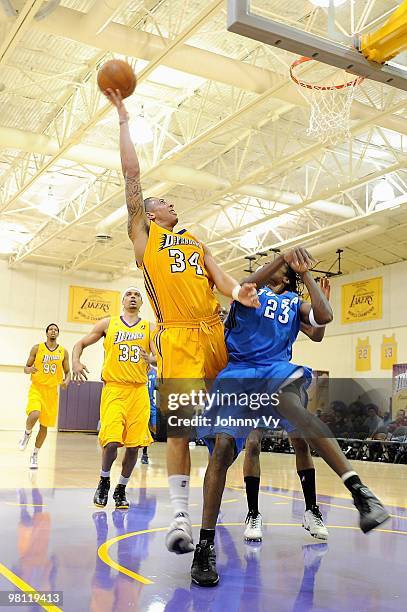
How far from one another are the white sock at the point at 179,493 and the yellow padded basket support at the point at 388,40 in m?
3.01

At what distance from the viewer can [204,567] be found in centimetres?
334

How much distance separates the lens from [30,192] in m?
18.1

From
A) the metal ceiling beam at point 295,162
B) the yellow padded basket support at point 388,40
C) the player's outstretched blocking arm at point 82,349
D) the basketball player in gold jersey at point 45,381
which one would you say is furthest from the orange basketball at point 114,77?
the metal ceiling beam at point 295,162

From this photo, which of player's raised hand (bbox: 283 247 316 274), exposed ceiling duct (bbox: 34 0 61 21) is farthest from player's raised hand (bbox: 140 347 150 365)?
exposed ceiling duct (bbox: 34 0 61 21)

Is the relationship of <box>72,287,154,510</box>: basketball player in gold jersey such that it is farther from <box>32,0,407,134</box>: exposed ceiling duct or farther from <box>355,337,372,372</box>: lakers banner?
<box>355,337,372,372</box>: lakers banner

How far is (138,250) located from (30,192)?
1526 centimetres

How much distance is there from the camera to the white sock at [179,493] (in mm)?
3564

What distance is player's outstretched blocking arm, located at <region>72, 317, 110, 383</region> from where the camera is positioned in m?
5.62

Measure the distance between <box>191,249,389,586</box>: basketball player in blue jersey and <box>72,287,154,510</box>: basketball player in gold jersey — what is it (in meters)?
2.11

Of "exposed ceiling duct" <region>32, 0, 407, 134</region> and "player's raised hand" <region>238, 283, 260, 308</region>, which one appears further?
"exposed ceiling duct" <region>32, 0, 407, 134</region>

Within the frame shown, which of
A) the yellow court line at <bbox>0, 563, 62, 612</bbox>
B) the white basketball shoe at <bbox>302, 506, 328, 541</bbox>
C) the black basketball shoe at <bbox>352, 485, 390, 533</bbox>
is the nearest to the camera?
the yellow court line at <bbox>0, 563, 62, 612</bbox>

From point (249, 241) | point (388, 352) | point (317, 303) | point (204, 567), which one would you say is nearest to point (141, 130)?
point (249, 241)

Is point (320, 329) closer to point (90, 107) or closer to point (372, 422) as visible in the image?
point (90, 107)

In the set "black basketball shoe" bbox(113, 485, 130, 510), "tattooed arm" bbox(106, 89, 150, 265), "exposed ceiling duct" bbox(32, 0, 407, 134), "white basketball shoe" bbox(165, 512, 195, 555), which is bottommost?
"black basketball shoe" bbox(113, 485, 130, 510)
